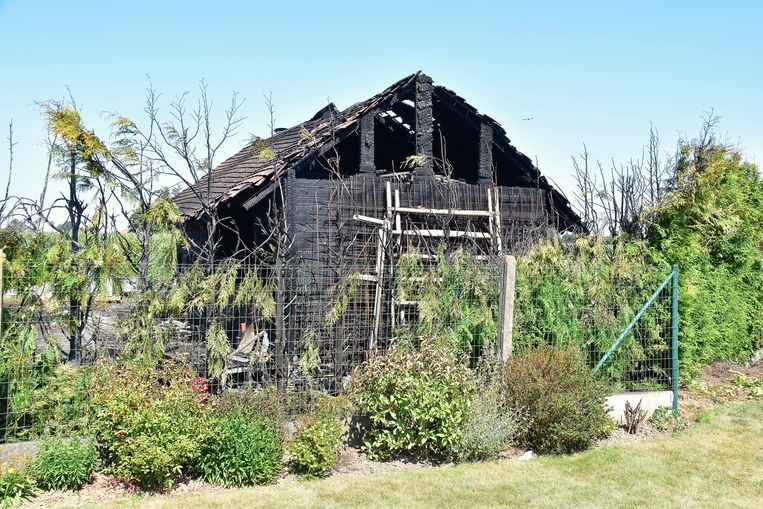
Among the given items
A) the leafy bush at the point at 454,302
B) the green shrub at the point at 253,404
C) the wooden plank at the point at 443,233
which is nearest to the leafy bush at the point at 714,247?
the wooden plank at the point at 443,233

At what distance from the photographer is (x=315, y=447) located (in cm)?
664

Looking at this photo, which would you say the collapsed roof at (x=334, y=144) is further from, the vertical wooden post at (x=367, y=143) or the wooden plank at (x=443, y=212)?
the wooden plank at (x=443, y=212)

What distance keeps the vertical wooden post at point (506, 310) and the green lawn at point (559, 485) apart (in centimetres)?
140

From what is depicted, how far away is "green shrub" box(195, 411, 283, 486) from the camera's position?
637 centimetres

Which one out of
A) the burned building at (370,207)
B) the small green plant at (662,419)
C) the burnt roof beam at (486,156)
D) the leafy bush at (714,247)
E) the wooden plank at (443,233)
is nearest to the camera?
the burned building at (370,207)

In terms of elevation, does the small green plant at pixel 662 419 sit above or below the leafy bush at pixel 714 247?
below

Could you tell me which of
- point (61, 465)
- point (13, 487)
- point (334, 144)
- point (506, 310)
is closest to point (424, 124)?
point (334, 144)

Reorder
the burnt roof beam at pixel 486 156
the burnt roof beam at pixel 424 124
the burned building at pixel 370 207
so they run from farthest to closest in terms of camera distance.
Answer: the burnt roof beam at pixel 486 156 → the burnt roof beam at pixel 424 124 → the burned building at pixel 370 207

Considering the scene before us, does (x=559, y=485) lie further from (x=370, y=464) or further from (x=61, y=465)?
(x=61, y=465)

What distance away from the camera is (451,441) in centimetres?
717

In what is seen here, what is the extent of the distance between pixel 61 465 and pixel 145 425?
0.79 m

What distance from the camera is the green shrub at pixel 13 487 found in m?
5.75

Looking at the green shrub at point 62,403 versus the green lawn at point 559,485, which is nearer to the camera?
the green lawn at point 559,485

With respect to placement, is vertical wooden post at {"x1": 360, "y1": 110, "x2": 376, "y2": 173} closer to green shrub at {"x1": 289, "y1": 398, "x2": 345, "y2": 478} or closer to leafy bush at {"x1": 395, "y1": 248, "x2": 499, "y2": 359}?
leafy bush at {"x1": 395, "y1": 248, "x2": 499, "y2": 359}
